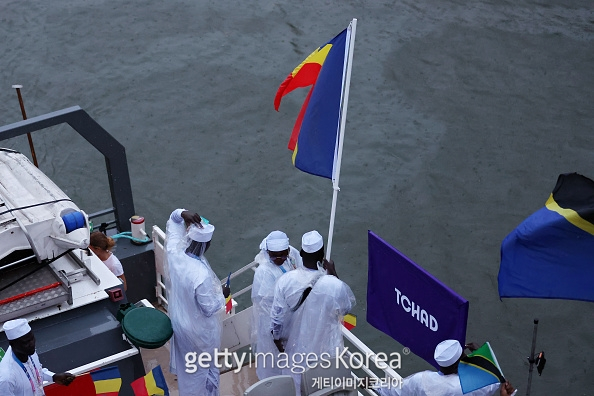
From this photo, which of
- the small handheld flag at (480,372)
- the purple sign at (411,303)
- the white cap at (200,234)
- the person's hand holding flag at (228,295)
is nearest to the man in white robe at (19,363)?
the white cap at (200,234)

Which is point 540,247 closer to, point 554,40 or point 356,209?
point 356,209

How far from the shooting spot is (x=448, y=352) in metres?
5.11

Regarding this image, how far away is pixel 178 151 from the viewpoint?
15.7 m

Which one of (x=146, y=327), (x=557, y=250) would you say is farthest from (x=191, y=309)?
(x=557, y=250)

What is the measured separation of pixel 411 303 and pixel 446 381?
72 cm

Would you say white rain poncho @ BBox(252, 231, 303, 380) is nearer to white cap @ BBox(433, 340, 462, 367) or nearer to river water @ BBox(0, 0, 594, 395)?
white cap @ BBox(433, 340, 462, 367)

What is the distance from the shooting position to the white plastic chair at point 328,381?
5816 millimetres

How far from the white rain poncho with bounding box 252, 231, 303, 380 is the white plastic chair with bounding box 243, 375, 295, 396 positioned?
1041 mm

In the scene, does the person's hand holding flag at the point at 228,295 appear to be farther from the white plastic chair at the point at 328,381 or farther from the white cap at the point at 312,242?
the white plastic chair at the point at 328,381

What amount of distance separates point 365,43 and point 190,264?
43.8 ft

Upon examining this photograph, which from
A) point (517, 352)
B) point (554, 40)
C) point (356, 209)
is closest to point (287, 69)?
point (356, 209)

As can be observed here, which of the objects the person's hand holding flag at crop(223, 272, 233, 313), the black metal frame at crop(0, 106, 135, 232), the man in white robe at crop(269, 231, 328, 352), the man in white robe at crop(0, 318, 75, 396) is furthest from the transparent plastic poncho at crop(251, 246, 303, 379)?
the black metal frame at crop(0, 106, 135, 232)

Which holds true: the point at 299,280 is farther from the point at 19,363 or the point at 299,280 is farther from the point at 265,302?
the point at 19,363

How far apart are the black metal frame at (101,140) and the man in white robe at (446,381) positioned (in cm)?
387
